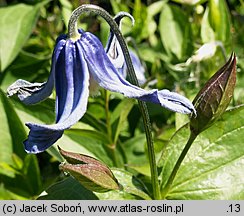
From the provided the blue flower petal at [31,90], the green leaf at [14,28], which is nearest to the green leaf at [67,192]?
the blue flower petal at [31,90]

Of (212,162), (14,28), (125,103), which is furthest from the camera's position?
(14,28)

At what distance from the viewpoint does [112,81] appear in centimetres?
121

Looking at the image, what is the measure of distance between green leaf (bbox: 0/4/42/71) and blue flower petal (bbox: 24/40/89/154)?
1.11 meters

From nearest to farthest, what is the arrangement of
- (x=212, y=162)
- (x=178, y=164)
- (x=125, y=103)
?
(x=178, y=164), (x=212, y=162), (x=125, y=103)

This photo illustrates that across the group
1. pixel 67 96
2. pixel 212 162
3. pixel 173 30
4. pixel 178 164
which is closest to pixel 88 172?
pixel 67 96

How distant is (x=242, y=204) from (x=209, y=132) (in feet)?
0.76

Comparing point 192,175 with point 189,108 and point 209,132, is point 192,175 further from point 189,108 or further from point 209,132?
point 189,108

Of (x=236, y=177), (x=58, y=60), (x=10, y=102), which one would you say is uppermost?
(x=58, y=60)

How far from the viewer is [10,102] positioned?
1.90m

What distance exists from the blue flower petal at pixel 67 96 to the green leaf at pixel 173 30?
4.29ft

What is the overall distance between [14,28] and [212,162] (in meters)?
1.38

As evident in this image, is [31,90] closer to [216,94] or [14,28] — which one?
[216,94]

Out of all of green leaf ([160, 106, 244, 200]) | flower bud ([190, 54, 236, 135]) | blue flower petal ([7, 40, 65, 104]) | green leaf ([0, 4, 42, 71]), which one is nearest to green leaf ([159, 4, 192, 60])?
green leaf ([0, 4, 42, 71])

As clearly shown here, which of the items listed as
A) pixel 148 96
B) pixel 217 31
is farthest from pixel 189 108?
pixel 217 31
